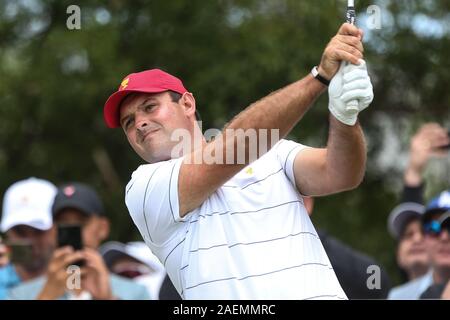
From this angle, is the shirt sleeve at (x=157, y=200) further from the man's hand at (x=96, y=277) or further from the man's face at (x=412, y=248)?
the man's face at (x=412, y=248)

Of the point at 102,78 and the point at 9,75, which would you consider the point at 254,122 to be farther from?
the point at 9,75

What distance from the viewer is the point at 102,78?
10.6m

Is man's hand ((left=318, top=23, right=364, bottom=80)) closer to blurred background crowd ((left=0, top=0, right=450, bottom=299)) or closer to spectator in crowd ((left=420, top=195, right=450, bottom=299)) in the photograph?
A: spectator in crowd ((left=420, top=195, right=450, bottom=299))

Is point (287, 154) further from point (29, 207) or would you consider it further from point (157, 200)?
point (29, 207)

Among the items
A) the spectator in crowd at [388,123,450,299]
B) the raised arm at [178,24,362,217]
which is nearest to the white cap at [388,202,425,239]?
the spectator in crowd at [388,123,450,299]

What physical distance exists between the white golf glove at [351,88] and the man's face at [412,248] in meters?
3.71

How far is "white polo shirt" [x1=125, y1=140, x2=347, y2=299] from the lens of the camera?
449 centimetres

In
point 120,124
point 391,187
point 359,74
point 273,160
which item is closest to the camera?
point 359,74

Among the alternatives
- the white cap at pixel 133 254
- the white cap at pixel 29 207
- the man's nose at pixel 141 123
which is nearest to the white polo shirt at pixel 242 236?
the man's nose at pixel 141 123

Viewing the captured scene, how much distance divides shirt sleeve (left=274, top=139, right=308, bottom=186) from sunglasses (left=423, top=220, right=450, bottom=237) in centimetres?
262

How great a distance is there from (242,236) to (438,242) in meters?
3.07

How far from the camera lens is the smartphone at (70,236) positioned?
Result: 6.94 meters

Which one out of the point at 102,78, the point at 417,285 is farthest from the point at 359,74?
the point at 102,78

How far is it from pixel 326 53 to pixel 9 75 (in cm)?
709
